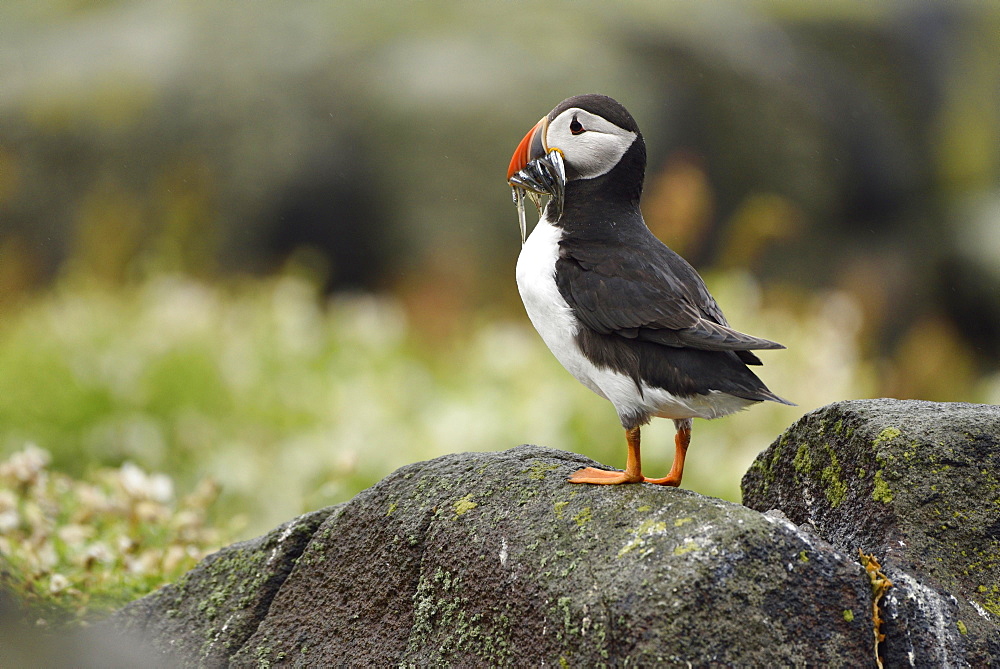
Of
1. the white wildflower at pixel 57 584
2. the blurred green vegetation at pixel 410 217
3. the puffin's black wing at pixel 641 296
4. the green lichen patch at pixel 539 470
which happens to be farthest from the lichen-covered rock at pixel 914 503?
the white wildflower at pixel 57 584

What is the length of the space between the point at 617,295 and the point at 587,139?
54 cm

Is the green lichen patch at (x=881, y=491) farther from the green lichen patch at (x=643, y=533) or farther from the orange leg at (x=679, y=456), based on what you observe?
the green lichen patch at (x=643, y=533)

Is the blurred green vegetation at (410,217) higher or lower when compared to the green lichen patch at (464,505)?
higher

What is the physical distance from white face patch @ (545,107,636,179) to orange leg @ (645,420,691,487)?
878mm

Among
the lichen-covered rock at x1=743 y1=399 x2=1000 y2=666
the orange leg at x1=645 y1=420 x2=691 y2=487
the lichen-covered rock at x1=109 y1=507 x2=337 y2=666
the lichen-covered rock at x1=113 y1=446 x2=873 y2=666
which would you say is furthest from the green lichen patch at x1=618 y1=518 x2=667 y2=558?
the lichen-covered rock at x1=109 y1=507 x2=337 y2=666

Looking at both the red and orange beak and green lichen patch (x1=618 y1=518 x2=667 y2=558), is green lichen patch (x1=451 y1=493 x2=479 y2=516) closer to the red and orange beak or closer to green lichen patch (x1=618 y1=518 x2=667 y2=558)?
green lichen patch (x1=618 y1=518 x2=667 y2=558)

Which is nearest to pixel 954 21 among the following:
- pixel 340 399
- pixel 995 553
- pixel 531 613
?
pixel 340 399

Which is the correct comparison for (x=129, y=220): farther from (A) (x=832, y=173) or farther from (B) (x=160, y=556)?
(A) (x=832, y=173)

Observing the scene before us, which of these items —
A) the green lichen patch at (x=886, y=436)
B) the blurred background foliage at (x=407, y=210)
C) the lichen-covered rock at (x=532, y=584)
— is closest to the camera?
the lichen-covered rock at (x=532, y=584)

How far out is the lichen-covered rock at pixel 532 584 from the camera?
2.45m

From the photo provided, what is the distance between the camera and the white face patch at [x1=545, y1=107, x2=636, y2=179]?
3006 millimetres

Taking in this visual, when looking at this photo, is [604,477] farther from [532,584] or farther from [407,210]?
[407,210]

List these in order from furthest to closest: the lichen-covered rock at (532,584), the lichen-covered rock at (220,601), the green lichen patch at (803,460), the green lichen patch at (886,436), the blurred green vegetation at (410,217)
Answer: the blurred green vegetation at (410,217), the lichen-covered rock at (220,601), the green lichen patch at (803,460), the green lichen patch at (886,436), the lichen-covered rock at (532,584)

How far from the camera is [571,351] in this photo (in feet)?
9.77
